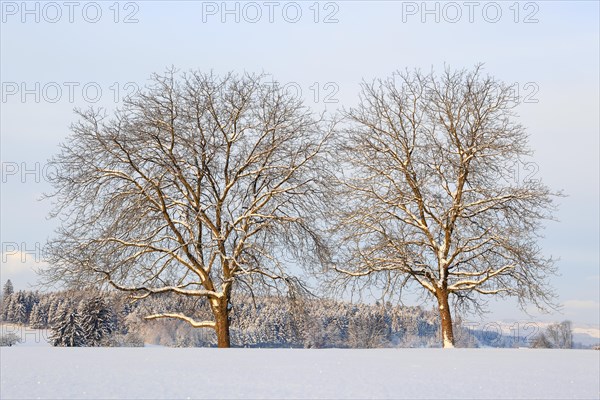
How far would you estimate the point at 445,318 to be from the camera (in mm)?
20469

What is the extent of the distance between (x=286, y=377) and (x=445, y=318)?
14.0m

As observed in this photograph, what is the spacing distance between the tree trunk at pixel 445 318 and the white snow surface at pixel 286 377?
9776 mm

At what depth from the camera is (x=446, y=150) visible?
20859 millimetres

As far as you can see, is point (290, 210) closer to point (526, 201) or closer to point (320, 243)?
point (320, 243)

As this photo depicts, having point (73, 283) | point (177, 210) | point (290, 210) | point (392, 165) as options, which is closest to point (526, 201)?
point (392, 165)

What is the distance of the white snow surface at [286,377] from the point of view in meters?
6.48

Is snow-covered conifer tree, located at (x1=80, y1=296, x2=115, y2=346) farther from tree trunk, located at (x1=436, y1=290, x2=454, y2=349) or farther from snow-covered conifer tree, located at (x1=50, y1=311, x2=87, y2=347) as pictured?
tree trunk, located at (x1=436, y1=290, x2=454, y2=349)

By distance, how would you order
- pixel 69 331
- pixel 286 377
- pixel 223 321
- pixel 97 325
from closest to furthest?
pixel 286 377 → pixel 223 321 → pixel 69 331 → pixel 97 325

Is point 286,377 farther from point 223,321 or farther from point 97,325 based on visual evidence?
point 97,325

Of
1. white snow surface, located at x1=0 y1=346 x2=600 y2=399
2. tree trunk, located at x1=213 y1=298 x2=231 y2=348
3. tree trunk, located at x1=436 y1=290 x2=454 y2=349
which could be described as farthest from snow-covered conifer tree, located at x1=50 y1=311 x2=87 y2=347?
white snow surface, located at x1=0 y1=346 x2=600 y2=399

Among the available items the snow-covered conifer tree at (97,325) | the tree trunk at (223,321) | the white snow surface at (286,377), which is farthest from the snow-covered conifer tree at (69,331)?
the white snow surface at (286,377)

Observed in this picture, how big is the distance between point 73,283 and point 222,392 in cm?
1514

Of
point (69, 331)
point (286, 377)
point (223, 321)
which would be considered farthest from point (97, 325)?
point (286, 377)

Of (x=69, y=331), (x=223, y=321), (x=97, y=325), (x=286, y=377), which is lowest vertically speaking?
(x=69, y=331)
